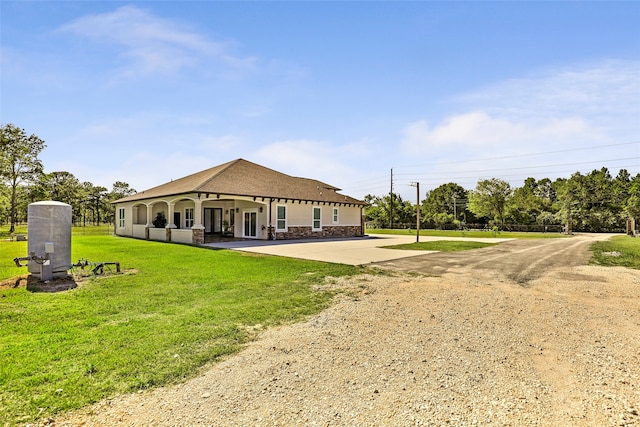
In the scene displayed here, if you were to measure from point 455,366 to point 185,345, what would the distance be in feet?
10.3

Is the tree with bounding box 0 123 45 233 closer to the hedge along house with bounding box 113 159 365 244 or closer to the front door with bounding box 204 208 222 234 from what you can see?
the hedge along house with bounding box 113 159 365 244

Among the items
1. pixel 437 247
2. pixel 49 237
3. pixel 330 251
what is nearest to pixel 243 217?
pixel 330 251

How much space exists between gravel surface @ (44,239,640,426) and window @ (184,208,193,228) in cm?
2147

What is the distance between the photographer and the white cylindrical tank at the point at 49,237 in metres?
7.91

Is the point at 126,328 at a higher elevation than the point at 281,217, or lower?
lower

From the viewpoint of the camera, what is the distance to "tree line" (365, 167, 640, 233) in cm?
4512

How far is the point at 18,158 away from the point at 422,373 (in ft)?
150

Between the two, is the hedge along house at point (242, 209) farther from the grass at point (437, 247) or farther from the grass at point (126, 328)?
the grass at point (126, 328)

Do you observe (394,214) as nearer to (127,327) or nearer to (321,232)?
(321,232)

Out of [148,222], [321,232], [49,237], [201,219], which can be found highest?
[201,219]

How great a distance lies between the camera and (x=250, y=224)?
23703 mm

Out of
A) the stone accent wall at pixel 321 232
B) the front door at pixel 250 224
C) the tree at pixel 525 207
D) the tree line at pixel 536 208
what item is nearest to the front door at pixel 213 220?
the front door at pixel 250 224

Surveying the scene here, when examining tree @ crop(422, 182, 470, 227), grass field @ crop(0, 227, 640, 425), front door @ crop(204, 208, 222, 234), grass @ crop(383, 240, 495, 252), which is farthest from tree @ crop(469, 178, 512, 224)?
grass field @ crop(0, 227, 640, 425)

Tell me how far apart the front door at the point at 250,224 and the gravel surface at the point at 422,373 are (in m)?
17.8
